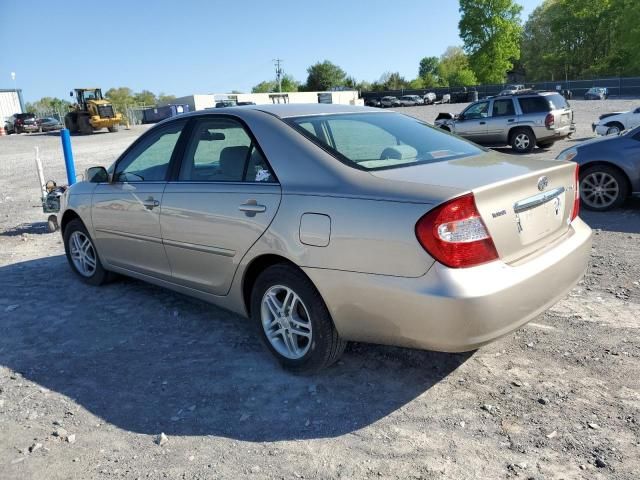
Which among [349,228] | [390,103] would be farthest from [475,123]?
[390,103]

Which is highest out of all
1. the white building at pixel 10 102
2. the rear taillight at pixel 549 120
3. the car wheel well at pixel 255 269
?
the white building at pixel 10 102

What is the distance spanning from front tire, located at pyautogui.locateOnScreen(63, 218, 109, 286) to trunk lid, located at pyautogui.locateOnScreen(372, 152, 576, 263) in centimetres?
339

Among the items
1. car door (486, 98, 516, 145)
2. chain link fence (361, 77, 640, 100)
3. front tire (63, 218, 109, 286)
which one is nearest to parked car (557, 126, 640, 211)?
front tire (63, 218, 109, 286)

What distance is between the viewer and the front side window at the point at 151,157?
4305mm

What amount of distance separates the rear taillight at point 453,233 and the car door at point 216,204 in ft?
3.31

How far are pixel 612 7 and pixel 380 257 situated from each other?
90.3 meters

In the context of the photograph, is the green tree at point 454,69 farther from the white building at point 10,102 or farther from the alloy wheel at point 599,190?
the alloy wheel at point 599,190

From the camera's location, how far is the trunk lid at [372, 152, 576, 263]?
2807mm

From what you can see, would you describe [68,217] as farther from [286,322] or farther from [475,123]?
[475,123]

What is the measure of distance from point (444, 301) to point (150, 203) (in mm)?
2584

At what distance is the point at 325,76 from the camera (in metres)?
110

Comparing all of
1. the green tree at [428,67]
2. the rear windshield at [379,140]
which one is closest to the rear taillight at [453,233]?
the rear windshield at [379,140]

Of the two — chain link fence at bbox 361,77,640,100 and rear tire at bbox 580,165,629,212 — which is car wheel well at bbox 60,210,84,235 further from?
chain link fence at bbox 361,77,640,100

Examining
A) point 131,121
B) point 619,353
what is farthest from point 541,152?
point 131,121
